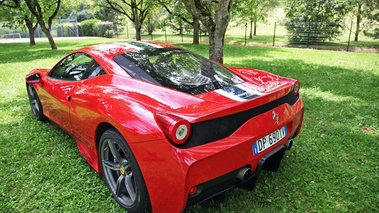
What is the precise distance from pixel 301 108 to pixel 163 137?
56.3 inches

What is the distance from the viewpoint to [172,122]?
1.73 meters

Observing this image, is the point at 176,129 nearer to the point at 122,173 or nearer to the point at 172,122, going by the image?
the point at 172,122

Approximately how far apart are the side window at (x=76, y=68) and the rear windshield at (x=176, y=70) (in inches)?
12.5

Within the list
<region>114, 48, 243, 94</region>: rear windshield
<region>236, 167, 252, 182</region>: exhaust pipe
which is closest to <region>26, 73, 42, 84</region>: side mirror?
<region>114, 48, 243, 94</region>: rear windshield

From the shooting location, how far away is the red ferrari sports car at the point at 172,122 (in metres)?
1.76

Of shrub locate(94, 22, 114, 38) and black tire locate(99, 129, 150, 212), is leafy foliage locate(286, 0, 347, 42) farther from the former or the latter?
shrub locate(94, 22, 114, 38)

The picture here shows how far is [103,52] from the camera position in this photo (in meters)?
2.89

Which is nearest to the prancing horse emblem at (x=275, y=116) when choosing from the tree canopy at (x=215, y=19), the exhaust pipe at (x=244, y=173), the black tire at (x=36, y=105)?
the exhaust pipe at (x=244, y=173)

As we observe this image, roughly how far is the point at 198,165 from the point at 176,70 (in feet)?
3.89

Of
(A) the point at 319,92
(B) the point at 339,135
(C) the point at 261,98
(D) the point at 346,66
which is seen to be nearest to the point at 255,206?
(C) the point at 261,98

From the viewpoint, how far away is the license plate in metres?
1.98

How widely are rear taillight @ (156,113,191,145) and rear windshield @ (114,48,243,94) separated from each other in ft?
1.81

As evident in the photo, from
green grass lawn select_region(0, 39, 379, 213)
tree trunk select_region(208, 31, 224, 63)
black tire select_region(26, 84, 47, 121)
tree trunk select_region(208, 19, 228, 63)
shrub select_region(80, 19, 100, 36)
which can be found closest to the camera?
green grass lawn select_region(0, 39, 379, 213)

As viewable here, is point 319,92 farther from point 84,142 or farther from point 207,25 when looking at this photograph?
point 84,142
